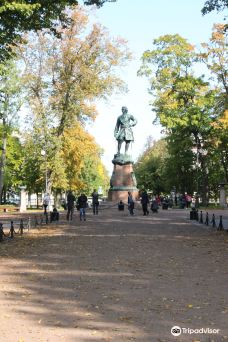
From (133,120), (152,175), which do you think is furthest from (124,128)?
(152,175)

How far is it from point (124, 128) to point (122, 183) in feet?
18.0

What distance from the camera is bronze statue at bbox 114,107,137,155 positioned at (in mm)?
48281

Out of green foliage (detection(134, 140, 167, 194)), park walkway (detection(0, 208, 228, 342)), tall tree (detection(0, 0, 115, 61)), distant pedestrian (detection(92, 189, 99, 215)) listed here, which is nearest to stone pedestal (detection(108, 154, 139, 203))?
distant pedestrian (detection(92, 189, 99, 215))

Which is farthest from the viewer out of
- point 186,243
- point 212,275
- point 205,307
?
point 186,243

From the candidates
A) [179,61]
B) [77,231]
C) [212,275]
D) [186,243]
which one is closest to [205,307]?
[212,275]

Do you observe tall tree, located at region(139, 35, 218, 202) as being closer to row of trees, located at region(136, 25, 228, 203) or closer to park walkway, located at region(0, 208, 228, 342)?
row of trees, located at region(136, 25, 228, 203)

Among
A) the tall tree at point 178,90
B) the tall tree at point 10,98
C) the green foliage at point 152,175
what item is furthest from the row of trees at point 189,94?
the green foliage at point 152,175

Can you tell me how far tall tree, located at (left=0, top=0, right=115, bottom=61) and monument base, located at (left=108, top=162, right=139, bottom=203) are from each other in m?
30.5

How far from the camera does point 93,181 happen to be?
9031cm

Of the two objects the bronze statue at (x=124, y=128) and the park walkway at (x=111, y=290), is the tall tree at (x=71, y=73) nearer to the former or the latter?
Result: the bronze statue at (x=124, y=128)

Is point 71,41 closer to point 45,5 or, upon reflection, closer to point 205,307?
point 45,5

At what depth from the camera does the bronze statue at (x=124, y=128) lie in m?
48.3

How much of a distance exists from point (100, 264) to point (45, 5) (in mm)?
7553

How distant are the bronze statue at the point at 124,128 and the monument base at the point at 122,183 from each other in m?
1.69
